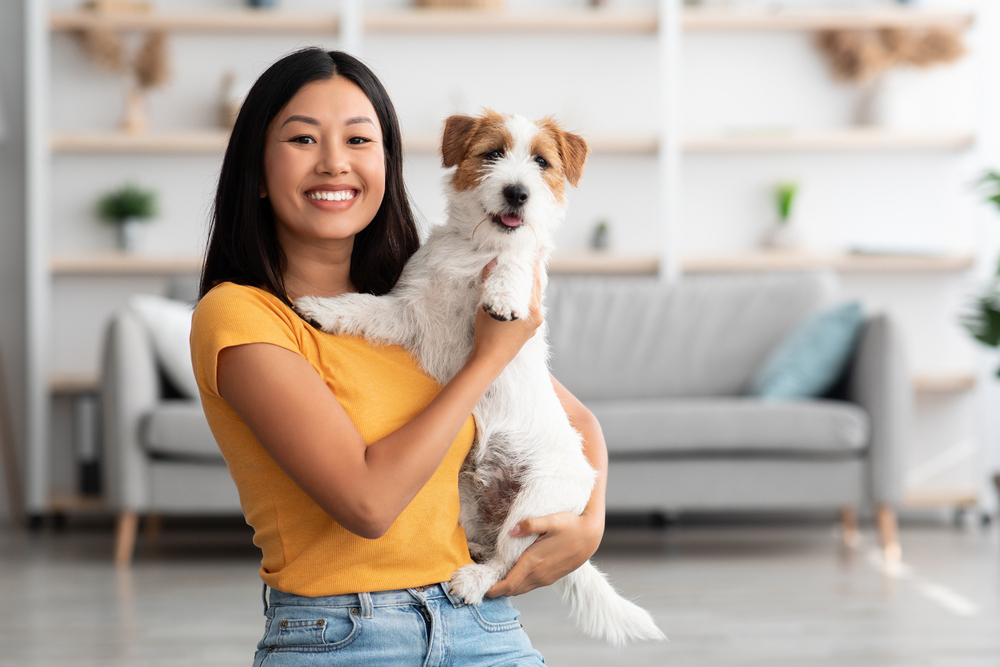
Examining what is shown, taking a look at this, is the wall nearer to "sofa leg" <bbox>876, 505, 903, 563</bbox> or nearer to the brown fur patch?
the brown fur patch

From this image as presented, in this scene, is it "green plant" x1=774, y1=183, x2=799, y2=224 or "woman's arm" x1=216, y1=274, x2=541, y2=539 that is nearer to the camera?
"woman's arm" x1=216, y1=274, x2=541, y2=539

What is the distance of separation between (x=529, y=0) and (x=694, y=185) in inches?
54.2

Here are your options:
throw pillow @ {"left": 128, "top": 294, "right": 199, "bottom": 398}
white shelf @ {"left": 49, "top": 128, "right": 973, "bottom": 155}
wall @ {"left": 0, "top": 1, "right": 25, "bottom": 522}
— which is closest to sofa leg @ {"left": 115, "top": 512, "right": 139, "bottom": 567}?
Result: throw pillow @ {"left": 128, "top": 294, "right": 199, "bottom": 398}

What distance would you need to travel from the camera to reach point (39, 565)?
11.4ft

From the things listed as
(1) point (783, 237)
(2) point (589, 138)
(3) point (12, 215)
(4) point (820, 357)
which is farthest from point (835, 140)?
(3) point (12, 215)

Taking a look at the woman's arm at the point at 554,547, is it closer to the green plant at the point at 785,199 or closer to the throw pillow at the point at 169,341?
the throw pillow at the point at 169,341

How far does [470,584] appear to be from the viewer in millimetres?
1093

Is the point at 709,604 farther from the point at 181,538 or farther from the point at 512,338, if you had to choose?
the point at 181,538

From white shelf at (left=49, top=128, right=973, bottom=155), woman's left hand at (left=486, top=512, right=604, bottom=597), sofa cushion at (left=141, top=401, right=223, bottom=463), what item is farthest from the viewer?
white shelf at (left=49, top=128, right=973, bottom=155)

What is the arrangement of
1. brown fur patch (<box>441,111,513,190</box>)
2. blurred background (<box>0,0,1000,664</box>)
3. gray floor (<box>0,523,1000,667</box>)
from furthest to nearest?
blurred background (<box>0,0,1000,664</box>)
gray floor (<box>0,523,1000,667</box>)
brown fur patch (<box>441,111,513,190</box>)

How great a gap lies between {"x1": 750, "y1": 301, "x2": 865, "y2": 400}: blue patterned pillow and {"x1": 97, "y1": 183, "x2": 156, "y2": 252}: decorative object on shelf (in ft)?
10.6

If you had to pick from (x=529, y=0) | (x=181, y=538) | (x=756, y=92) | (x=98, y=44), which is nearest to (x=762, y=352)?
(x=756, y=92)

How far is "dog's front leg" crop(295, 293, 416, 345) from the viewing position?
4.00 ft

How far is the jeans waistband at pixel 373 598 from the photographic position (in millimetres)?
1016
